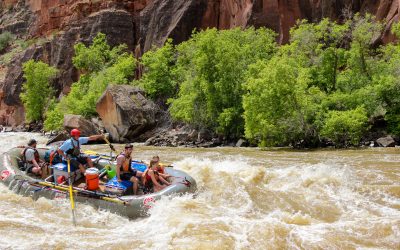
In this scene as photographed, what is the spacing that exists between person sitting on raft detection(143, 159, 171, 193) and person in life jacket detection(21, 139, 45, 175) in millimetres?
3338

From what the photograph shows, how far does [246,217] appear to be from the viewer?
27.7ft

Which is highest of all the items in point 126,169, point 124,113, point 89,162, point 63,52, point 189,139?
point 63,52

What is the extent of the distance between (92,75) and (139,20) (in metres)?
7.31

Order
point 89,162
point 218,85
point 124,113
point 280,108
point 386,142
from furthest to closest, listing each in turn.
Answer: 1. point 124,113
2. point 218,85
3. point 280,108
4. point 386,142
5. point 89,162

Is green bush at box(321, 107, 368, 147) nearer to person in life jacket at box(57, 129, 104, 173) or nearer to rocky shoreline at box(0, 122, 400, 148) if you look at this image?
rocky shoreline at box(0, 122, 400, 148)

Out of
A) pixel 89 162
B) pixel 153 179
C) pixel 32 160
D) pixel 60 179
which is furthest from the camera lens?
pixel 32 160

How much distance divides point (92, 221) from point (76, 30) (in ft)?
131

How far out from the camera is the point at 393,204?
29.5ft

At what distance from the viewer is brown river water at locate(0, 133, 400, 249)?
7.02 metres

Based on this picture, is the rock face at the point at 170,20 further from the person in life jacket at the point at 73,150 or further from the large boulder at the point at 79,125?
the person in life jacket at the point at 73,150

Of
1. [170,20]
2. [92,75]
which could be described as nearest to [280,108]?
[170,20]

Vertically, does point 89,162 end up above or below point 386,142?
below

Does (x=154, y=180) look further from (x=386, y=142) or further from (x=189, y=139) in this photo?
(x=189, y=139)

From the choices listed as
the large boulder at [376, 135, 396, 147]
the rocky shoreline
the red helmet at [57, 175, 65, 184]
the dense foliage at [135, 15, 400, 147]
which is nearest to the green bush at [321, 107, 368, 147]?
the dense foliage at [135, 15, 400, 147]
